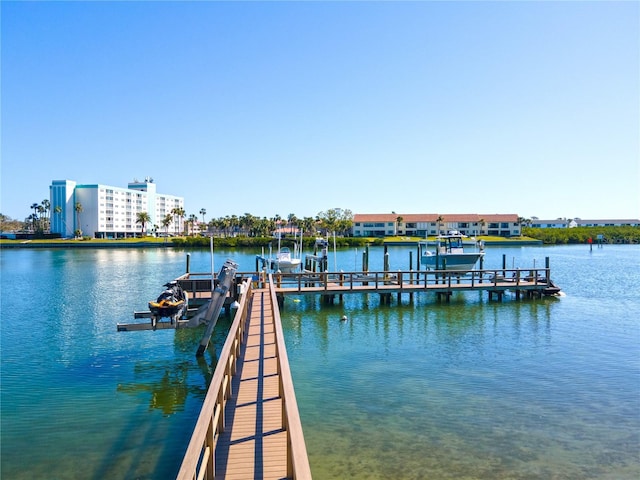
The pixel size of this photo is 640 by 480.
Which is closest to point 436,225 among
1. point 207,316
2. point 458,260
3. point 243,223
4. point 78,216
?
point 243,223

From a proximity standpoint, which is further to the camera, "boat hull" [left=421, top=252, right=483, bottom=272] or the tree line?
the tree line

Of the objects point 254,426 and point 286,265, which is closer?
point 254,426

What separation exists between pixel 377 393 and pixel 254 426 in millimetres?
6212

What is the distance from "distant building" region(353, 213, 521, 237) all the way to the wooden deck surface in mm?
122977

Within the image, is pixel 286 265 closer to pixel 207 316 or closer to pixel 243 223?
pixel 207 316

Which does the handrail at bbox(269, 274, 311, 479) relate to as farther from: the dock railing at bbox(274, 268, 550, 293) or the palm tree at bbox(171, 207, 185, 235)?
the palm tree at bbox(171, 207, 185, 235)

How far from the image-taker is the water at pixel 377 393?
396 inches

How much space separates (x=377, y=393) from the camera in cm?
1375

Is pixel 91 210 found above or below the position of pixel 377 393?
above

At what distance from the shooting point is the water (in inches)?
396

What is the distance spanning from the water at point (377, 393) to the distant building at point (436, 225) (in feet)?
352

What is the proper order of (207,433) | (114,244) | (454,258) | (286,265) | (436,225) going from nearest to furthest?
(207,433)
(454,258)
(286,265)
(114,244)
(436,225)

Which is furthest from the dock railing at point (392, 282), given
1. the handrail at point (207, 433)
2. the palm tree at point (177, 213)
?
the palm tree at point (177, 213)

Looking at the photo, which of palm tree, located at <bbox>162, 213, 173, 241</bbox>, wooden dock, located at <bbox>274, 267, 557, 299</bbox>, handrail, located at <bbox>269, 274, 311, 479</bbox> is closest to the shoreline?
palm tree, located at <bbox>162, 213, 173, 241</bbox>
